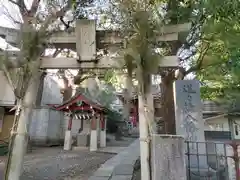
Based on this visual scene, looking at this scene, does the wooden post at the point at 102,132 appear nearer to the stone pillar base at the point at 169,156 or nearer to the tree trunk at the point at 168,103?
the tree trunk at the point at 168,103

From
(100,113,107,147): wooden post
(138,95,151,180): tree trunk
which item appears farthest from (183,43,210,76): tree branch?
(100,113,107,147): wooden post

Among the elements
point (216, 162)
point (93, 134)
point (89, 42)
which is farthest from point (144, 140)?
point (93, 134)

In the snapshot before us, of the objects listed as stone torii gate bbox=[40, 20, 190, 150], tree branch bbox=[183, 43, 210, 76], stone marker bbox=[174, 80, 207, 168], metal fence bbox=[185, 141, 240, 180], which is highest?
tree branch bbox=[183, 43, 210, 76]

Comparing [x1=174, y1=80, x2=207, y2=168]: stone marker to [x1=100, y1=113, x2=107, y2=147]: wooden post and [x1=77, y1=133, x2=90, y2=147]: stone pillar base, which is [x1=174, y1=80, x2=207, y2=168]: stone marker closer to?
[x1=77, y1=133, x2=90, y2=147]: stone pillar base

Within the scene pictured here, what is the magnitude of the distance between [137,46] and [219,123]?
1193cm

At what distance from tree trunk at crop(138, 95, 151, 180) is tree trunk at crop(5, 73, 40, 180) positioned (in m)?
1.94

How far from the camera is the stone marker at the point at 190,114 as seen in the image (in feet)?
22.6

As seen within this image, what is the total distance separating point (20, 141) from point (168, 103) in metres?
5.70

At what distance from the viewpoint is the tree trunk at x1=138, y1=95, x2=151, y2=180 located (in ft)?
11.3

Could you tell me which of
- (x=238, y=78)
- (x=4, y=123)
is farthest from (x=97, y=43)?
(x=4, y=123)

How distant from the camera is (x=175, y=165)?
11.4 ft

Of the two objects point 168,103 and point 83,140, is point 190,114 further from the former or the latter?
point 83,140

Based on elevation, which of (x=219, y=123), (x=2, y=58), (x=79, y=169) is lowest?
(x=79, y=169)

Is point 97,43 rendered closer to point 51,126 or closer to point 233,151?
point 233,151
